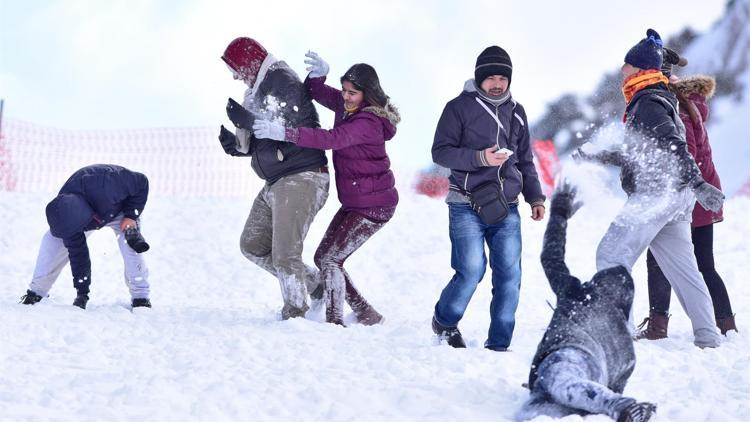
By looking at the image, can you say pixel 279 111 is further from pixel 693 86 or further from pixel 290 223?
pixel 693 86

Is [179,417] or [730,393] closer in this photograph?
[179,417]

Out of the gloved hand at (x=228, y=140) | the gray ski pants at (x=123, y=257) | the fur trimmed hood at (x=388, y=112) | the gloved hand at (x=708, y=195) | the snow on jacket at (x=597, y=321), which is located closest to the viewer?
the snow on jacket at (x=597, y=321)

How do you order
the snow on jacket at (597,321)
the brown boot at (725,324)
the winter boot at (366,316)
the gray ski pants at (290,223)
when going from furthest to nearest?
1. the winter boot at (366,316)
2. the brown boot at (725,324)
3. the gray ski pants at (290,223)
4. the snow on jacket at (597,321)

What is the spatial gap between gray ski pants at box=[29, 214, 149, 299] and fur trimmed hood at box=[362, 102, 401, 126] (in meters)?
2.25

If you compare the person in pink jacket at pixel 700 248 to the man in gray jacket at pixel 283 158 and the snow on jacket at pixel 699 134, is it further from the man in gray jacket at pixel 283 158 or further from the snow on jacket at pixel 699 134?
the man in gray jacket at pixel 283 158

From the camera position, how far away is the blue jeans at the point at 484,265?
507 cm

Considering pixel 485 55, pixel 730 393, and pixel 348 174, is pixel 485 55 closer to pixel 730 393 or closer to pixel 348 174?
pixel 348 174

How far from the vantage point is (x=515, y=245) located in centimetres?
513

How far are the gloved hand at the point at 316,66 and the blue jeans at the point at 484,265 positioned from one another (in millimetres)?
1427

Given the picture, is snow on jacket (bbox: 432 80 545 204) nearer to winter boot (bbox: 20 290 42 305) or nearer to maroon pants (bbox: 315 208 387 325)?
maroon pants (bbox: 315 208 387 325)

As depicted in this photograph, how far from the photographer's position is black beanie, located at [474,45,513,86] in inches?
199

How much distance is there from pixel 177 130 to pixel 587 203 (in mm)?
13467

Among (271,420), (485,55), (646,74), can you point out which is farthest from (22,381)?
(646,74)

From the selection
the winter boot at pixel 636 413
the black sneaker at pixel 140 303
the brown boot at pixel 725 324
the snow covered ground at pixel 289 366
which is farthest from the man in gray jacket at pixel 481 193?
the black sneaker at pixel 140 303
